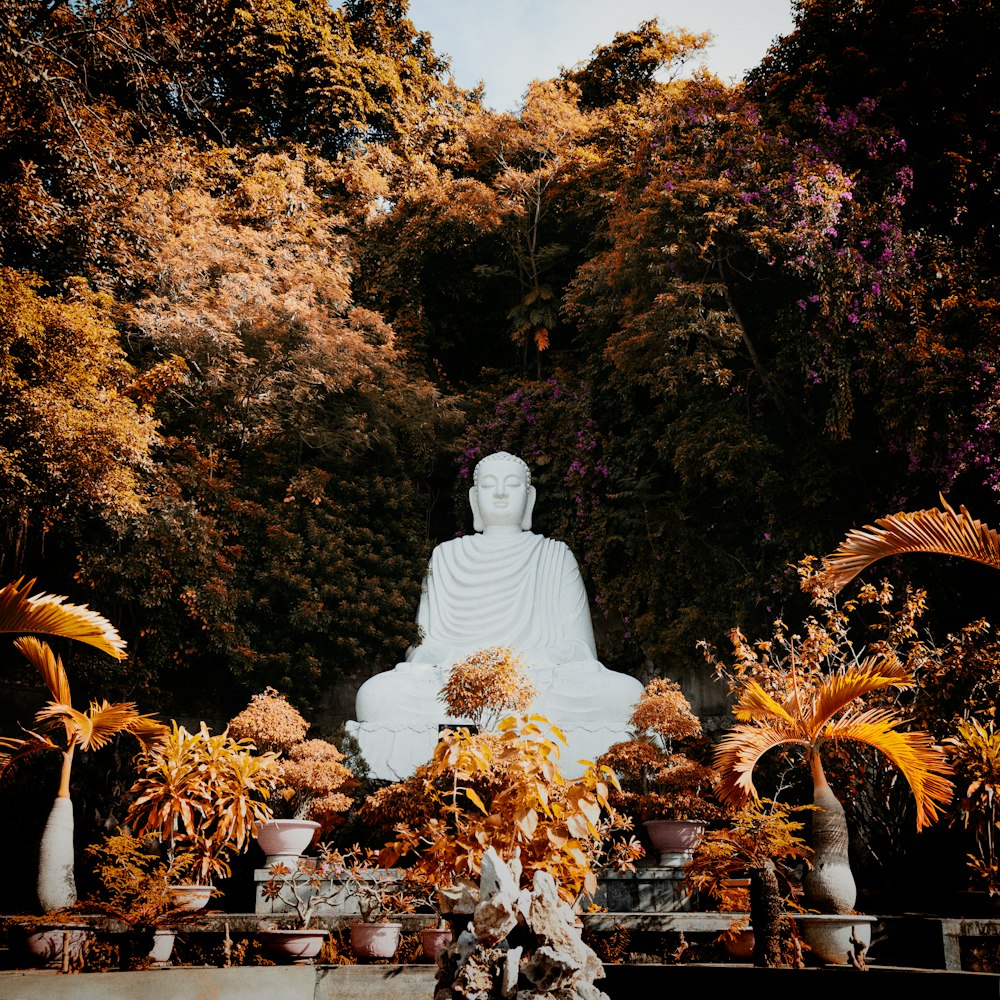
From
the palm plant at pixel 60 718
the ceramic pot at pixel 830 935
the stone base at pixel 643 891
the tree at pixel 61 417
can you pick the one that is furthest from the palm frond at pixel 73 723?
the ceramic pot at pixel 830 935

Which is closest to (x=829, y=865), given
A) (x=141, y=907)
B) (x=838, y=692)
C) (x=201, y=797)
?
(x=838, y=692)

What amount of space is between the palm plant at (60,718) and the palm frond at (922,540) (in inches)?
170

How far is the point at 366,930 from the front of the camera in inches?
206

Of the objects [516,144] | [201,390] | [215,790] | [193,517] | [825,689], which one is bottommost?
[215,790]

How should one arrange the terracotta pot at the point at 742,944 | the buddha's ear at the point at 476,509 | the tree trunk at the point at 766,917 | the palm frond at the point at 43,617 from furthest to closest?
the buddha's ear at the point at 476,509 → the palm frond at the point at 43,617 → the terracotta pot at the point at 742,944 → the tree trunk at the point at 766,917

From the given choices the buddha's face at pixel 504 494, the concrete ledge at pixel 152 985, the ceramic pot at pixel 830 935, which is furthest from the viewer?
the buddha's face at pixel 504 494

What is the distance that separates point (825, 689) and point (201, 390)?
725 centimetres

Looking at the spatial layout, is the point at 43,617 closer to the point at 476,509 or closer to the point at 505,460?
the point at 476,509

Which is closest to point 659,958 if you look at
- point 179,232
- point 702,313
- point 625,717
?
point 625,717

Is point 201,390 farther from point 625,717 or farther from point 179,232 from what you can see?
point 625,717

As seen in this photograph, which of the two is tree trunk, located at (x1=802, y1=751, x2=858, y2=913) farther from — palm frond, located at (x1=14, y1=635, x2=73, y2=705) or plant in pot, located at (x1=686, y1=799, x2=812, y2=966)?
palm frond, located at (x1=14, y1=635, x2=73, y2=705)

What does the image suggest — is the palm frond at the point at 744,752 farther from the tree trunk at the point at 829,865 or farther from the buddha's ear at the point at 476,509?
the buddha's ear at the point at 476,509

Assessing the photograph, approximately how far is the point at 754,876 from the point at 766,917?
18 cm

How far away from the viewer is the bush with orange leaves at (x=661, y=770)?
6.61 metres
